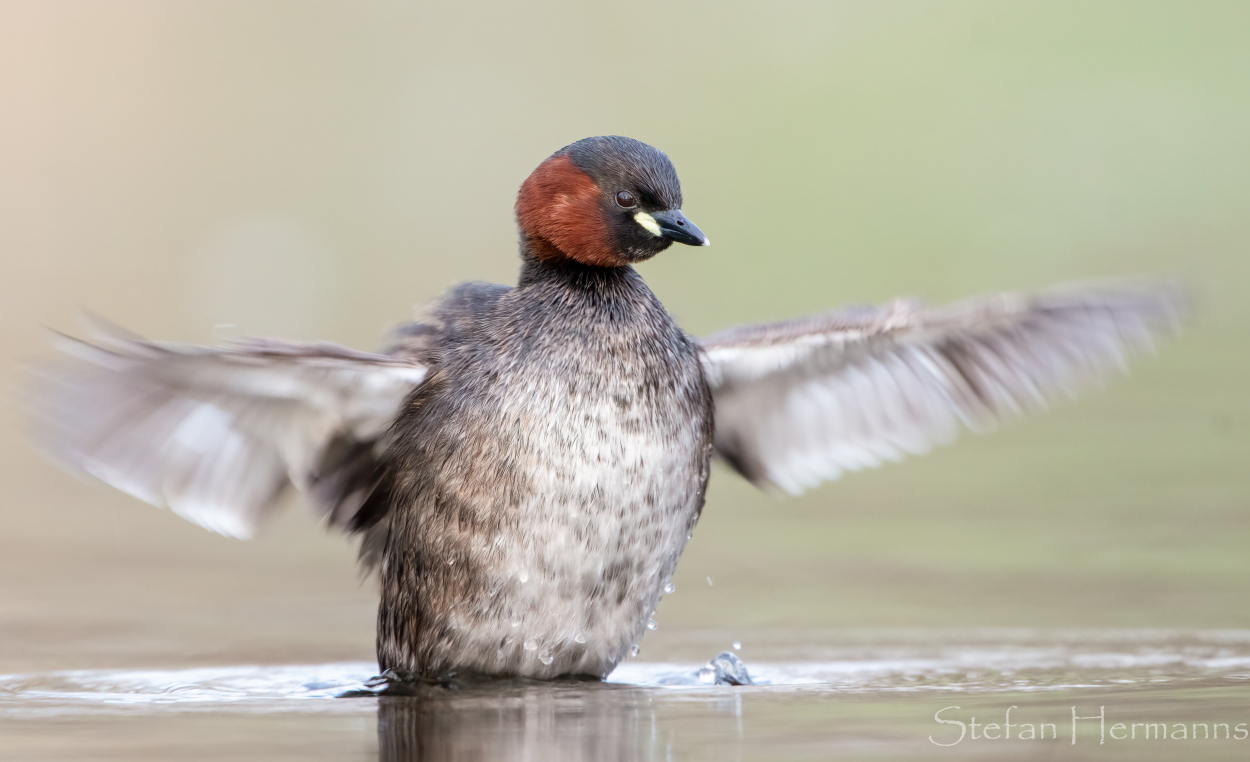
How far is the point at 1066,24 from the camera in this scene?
2561cm

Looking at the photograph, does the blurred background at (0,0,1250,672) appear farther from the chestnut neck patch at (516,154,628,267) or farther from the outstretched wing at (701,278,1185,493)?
the chestnut neck patch at (516,154,628,267)

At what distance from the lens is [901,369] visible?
7605mm

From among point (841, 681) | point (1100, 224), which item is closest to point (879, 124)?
point (1100, 224)

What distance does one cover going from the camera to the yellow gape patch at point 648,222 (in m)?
7.05

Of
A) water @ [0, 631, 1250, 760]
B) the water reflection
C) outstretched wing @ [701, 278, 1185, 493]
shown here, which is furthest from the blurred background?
the water reflection

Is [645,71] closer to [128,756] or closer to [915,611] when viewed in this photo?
[915,611]

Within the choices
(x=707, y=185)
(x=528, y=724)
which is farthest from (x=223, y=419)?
(x=707, y=185)

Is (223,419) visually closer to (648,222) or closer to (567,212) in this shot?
(567,212)

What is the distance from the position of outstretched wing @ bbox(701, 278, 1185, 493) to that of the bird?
13mm

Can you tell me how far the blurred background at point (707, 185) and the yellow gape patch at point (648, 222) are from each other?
3.55 m

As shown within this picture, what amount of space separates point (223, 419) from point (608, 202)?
1.84 metres

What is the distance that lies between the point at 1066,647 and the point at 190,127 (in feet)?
65.3

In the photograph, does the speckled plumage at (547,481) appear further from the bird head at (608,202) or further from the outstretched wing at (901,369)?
the outstretched wing at (901,369)

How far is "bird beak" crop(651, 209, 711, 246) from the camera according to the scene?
6930mm
